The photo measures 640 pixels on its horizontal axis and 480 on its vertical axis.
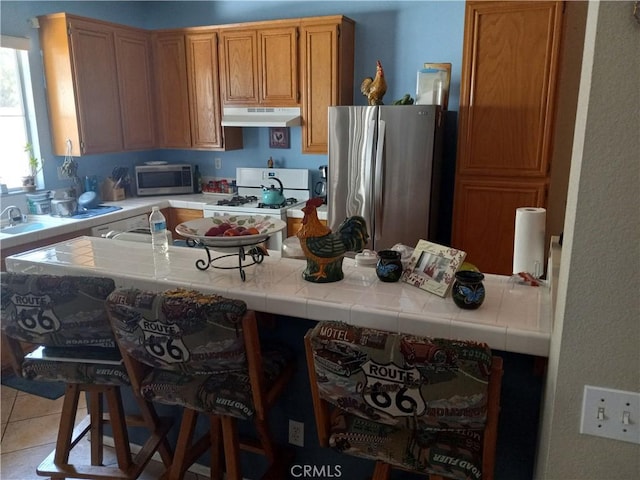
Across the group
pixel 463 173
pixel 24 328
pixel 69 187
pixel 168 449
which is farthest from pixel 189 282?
pixel 69 187

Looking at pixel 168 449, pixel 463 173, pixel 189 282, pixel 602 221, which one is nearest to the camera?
pixel 602 221

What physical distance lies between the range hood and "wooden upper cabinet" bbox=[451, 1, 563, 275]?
1418mm

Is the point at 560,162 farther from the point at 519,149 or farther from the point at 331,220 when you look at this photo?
the point at 331,220

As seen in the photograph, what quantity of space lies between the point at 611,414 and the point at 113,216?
3625 mm

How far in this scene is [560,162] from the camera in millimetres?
3070

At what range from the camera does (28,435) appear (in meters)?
2.60

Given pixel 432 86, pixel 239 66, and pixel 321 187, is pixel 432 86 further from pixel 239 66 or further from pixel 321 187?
pixel 239 66

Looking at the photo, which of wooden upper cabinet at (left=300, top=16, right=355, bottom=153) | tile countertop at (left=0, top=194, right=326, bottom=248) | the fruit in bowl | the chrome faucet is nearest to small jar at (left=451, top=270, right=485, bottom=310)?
the fruit in bowl

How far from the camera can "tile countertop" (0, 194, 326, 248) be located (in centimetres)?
321

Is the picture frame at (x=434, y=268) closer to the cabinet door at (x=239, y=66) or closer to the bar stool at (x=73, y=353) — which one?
the bar stool at (x=73, y=353)

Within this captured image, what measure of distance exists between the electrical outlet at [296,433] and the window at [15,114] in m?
3.09

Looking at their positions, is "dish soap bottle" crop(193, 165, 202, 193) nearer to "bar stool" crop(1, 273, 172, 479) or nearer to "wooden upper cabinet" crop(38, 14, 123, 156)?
"wooden upper cabinet" crop(38, 14, 123, 156)

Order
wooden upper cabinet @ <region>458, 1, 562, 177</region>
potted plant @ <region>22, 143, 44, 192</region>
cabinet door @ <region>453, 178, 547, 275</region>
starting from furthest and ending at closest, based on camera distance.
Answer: potted plant @ <region>22, 143, 44, 192</region>, cabinet door @ <region>453, 178, 547, 275</region>, wooden upper cabinet @ <region>458, 1, 562, 177</region>

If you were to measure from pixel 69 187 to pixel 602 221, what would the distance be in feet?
13.8
